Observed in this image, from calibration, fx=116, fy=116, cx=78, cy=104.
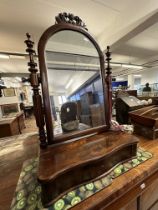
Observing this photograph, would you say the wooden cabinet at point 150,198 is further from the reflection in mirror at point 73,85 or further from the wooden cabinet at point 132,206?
the reflection in mirror at point 73,85

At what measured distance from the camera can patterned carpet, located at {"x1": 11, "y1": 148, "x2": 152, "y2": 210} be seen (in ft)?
1.59

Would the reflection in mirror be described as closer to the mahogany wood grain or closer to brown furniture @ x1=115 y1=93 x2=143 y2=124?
the mahogany wood grain

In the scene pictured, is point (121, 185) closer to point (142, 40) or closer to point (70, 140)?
point (70, 140)

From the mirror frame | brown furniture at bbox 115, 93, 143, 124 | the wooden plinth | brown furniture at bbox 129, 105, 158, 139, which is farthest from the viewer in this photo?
brown furniture at bbox 115, 93, 143, 124

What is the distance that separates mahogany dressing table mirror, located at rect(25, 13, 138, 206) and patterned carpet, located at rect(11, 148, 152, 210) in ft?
0.08

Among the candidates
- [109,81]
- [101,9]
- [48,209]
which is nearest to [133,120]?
[109,81]

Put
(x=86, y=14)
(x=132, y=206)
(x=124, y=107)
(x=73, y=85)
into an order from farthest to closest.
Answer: (x=86, y=14) → (x=124, y=107) → (x=73, y=85) → (x=132, y=206)

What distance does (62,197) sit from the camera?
50 centimetres

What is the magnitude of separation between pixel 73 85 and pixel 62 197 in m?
0.74

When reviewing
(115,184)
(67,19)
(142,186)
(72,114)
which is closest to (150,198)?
(142,186)

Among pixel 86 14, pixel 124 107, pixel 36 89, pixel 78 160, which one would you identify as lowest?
pixel 78 160

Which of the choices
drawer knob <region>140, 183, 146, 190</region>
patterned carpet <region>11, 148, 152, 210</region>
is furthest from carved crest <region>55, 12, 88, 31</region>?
drawer knob <region>140, 183, 146, 190</region>

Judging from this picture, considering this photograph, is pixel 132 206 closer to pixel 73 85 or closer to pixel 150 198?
pixel 150 198

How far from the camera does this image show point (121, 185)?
22.4 inches
